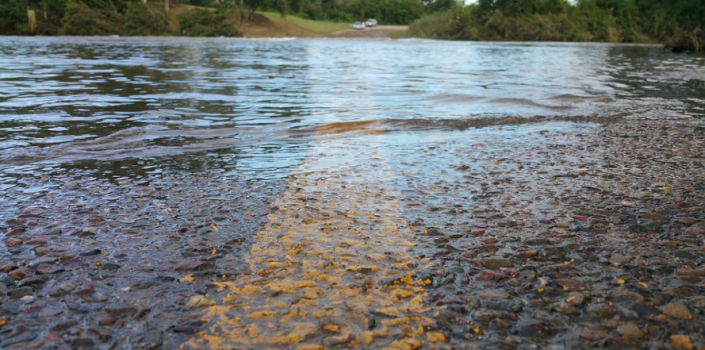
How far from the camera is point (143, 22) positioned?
166 feet

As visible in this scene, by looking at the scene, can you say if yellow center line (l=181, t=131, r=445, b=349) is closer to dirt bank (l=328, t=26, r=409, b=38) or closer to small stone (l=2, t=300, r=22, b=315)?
small stone (l=2, t=300, r=22, b=315)

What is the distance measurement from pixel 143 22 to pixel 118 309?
5413 centimetres

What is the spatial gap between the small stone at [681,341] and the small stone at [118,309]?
5.44 ft

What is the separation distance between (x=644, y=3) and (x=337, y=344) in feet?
214

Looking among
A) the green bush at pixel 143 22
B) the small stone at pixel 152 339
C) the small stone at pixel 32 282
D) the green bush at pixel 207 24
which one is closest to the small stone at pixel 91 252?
the small stone at pixel 32 282

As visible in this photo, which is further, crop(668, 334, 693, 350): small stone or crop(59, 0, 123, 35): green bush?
crop(59, 0, 123, 35): green bush

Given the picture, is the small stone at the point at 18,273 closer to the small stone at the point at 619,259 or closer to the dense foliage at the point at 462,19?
the small stone at the point at 619,259

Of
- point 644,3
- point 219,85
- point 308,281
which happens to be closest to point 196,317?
point 308,281

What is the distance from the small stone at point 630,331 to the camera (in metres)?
1.68

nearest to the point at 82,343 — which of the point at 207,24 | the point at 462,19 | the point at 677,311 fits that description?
the point at 677,311

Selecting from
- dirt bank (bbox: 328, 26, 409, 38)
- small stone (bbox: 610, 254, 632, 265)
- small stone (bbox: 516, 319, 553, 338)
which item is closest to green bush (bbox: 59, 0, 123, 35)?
dirt bank (bbox: 328, 26, 409, 38)

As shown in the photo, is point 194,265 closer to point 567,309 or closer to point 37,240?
point 37,240

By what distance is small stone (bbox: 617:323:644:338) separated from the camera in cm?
168

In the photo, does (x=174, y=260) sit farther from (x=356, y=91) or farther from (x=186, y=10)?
(x=186, y=10)
